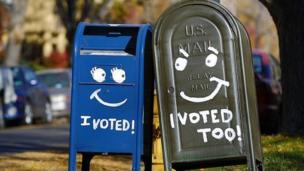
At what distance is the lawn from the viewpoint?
426 inches

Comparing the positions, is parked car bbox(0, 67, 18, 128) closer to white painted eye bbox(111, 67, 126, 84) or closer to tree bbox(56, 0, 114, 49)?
tree bbox(56, 0, 114, 49)

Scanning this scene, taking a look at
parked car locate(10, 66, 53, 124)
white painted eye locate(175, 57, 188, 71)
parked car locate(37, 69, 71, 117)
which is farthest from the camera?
parked car locate(37, 69, 71, 117)

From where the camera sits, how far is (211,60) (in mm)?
8547

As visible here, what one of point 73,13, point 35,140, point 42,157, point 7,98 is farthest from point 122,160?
point 73,13

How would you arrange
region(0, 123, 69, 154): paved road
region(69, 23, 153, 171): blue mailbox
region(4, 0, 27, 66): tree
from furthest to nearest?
region(4, 0, 27, 66): tree → region(0, 123, 69, 154): paved road → region(69, 23, 153, 171): blue mailbox

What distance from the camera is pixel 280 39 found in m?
13.5

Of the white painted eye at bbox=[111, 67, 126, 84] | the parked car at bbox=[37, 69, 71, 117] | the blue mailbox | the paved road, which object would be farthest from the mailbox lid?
the parked car at bbox=[37, 69, 71, 117]

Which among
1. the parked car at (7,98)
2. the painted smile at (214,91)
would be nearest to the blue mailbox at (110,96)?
the painted smile at (214,91)

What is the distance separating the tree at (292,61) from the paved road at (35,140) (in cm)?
334

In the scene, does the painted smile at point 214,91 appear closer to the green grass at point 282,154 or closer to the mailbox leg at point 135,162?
the mailbox leg at point 135,162

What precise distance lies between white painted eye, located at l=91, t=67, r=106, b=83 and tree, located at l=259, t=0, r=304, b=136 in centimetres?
481

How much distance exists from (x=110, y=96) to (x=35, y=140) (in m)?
9.70

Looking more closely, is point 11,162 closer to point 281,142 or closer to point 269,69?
point 281,142

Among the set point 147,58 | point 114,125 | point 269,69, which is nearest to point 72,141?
point 114,125
